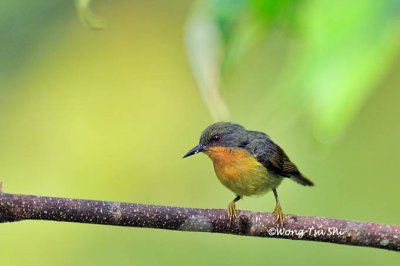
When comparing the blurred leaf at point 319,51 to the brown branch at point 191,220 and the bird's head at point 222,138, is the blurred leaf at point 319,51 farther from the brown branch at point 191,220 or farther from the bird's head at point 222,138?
the bird's head at point 222,138

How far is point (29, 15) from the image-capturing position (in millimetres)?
6711

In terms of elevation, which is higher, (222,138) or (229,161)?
(222,138)

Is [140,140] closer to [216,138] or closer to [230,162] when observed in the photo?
[216,138]

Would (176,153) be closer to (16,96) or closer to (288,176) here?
(16,96)

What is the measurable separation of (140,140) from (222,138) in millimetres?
3724

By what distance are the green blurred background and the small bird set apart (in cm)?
40

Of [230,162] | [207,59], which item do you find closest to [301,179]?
[230,162]

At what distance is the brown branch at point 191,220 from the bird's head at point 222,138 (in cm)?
184

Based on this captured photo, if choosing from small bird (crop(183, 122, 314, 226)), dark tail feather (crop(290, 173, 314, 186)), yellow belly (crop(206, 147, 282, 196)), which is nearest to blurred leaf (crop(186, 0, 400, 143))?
small bird (crop(183, 122, 314, 226))

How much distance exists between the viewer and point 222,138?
4.45 m

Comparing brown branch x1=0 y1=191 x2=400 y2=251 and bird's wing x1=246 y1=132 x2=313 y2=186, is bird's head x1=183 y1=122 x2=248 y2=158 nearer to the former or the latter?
bird's wing x1=246 y1=132 x2=313 y2=186

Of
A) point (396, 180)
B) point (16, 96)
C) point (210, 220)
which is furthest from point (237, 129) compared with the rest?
point (16, 96)

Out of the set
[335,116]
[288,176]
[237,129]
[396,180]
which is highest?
[396,180]

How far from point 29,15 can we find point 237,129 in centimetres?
293
